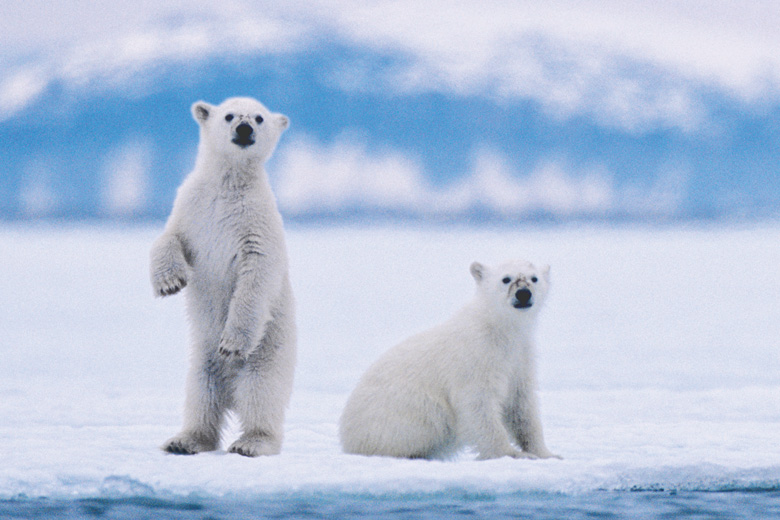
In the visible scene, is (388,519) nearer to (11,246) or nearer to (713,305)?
(713,305)

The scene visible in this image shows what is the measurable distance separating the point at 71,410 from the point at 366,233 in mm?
25071

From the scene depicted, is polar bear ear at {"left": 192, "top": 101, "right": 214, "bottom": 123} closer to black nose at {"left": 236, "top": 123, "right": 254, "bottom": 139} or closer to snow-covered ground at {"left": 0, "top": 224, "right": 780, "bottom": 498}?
black nose at {"left": 236, "top": 123, "right": 254, "bottom": 139}

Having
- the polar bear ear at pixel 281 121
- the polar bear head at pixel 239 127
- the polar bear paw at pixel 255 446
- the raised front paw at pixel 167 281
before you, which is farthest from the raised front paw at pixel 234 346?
the polar bear ear at pixel 281 121

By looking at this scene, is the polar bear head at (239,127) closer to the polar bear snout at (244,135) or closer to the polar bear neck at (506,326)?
the polar bear snout at (244,135)

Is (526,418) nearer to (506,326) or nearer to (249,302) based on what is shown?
(506,326)

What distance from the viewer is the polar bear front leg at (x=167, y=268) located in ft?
14.1

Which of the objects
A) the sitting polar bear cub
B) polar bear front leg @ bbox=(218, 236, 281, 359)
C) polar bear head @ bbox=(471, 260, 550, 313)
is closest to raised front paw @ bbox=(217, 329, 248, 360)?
polar bear front leg @ bbox=(218, 236, 281, 359)

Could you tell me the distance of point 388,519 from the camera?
12.3 feet

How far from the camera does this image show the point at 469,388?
439 cm

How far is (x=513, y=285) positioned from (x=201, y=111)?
1.64 metres

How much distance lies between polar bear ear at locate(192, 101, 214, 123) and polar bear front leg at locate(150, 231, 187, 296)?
0.59 metres

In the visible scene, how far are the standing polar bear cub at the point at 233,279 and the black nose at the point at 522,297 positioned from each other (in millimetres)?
1059

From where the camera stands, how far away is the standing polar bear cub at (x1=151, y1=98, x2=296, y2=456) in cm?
438

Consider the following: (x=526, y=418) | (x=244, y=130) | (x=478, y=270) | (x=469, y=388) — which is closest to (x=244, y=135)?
(x=244, y=130)
